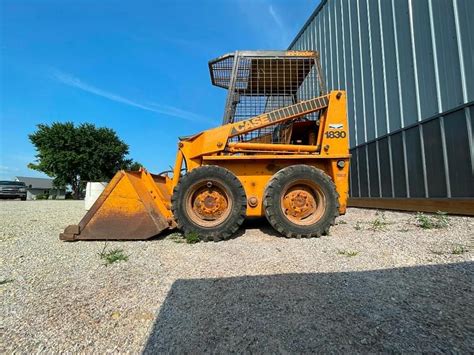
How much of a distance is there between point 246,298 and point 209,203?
2.58 m

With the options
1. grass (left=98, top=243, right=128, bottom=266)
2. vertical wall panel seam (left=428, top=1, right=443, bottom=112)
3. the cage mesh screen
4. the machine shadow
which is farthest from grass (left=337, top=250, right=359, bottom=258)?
vertical wall panel seam (left=428, top=1, right=443, bottom=112)

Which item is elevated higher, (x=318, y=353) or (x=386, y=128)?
(x=386, y=128)

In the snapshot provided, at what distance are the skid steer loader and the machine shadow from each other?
1.92m

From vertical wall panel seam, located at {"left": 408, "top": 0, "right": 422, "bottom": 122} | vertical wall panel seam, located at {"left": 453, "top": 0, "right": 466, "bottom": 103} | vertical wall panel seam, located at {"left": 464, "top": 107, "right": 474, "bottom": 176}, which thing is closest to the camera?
vertical wall panel seam, located at {"left": 464, "top": 107, "right": 474, "bottom": 176}

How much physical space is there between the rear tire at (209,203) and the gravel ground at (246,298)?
53 centimetres

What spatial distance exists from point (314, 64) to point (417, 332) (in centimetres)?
494

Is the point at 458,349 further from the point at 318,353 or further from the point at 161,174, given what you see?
the point at 161,174

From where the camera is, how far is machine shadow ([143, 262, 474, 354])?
1.77 meters

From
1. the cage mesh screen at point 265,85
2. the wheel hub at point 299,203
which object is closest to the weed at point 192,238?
the wheel hub at point 299,203

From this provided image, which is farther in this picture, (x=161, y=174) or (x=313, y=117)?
(x=161, y=174)

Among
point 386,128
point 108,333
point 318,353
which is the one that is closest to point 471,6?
point 386,128

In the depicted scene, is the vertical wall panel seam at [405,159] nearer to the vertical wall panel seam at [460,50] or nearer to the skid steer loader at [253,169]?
the vertical wall panel seam at [460,50]

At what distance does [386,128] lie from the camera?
8500mm

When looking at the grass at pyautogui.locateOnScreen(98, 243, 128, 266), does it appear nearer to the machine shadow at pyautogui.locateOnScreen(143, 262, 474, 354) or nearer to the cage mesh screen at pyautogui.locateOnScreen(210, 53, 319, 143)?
the machine shadow at pyautogui.locateOnScreen(143, 262, 474, 354)
